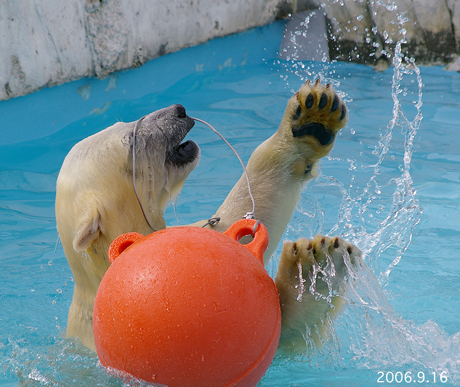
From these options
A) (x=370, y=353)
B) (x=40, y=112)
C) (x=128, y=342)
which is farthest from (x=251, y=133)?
(x=128, y=342)

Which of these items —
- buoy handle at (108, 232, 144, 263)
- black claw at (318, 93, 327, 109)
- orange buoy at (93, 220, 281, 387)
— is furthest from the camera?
black claw at (318, 93, 327, 109)

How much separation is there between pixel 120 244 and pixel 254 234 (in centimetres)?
47

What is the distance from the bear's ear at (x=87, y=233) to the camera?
2.19 meters

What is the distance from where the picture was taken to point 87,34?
626 centimetres

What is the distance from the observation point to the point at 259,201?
2.84 meters

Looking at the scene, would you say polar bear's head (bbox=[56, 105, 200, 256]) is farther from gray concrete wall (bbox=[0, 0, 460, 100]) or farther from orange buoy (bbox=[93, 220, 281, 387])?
gray concrete wall (bbox=[0, 0, 460, 100])

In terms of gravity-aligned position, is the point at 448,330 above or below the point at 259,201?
below

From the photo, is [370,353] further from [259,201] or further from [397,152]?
[397,152]

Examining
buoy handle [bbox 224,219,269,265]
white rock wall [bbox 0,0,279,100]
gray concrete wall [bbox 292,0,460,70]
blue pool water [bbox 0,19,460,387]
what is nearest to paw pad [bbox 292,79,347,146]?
blue pool water [bbox 0,19,460,387]

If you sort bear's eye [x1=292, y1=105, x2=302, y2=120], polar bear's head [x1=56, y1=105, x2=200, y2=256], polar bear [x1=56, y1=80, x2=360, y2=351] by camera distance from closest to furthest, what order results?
1. polar bear [x1=56, y1=80, x2=360, y2=351]
2. polar bear's head [x1=56, y1=105, x2=200, y2=256]
3. bear's eye [x1=292, y1=105, x2=302, y2=120]

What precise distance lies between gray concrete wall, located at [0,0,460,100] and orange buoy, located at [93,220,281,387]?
189 inches

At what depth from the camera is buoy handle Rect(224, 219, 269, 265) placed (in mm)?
1858

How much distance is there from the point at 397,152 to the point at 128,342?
4237 millimetres

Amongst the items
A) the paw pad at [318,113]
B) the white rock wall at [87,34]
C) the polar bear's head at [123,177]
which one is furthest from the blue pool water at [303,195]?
the paw pad at [318,113]
